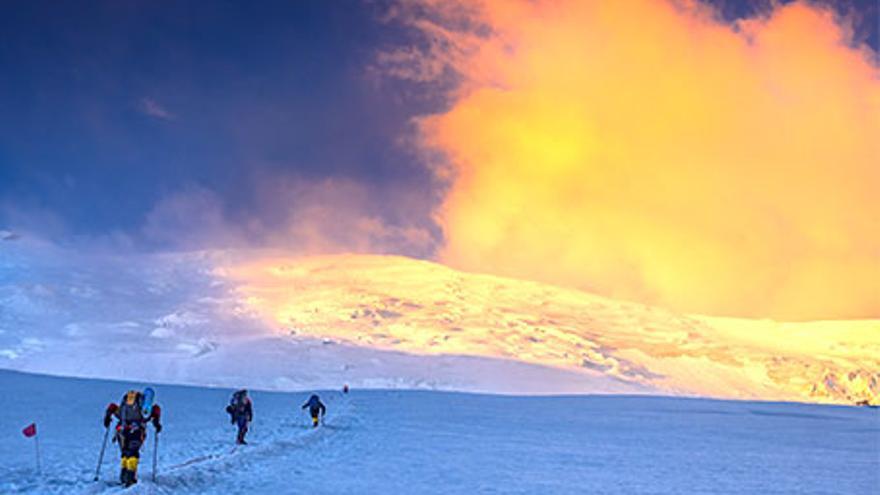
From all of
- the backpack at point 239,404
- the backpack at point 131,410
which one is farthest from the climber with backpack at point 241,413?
the backpack at point 131,410

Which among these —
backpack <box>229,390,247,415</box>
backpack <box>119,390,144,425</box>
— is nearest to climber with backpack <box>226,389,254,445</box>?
backpack <box>229,390,247,415</box>

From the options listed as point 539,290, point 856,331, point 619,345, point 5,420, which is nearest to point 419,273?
point 539,290

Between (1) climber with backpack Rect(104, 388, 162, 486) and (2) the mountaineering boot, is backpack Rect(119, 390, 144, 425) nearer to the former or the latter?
(1) climber with backpack Rect(104, 388, 162, 486)

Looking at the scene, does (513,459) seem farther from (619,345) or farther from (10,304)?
(10,304)

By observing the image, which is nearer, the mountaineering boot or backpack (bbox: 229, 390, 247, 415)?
the mountaineering boot

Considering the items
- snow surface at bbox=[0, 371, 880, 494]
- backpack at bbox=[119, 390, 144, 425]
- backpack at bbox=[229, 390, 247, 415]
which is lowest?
snow surface at bbox=[0, 371, 880, 494]

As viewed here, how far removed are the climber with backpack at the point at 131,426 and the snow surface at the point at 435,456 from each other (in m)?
0.43

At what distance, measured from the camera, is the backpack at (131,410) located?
1536cm

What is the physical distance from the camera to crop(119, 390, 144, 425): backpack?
15359mm

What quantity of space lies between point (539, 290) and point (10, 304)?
79028 millimetres

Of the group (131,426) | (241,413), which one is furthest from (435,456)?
(131,426)

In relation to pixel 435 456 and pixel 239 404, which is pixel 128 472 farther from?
→ pixel 435 456

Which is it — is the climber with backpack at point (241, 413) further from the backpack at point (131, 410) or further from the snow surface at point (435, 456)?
the backpack at point (131, 410)

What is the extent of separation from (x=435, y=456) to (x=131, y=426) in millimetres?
10593
